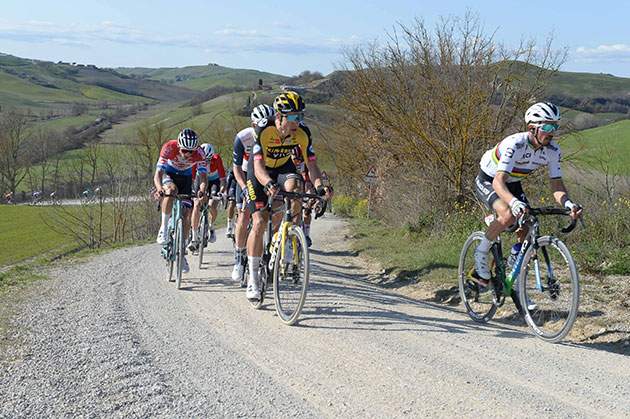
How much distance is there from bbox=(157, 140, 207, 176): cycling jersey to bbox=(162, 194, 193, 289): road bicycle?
1.84ft

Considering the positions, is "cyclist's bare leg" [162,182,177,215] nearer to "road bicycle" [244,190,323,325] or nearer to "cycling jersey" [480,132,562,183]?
"road bicycle" [244,190,323,325]

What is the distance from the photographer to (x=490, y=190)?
646 cm

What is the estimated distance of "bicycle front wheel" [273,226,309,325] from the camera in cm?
624

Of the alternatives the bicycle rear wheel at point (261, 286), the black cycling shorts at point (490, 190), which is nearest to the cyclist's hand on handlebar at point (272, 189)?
the bicycle rear wheel at point (261, 286)

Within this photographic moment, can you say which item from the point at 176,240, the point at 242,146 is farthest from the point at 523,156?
the point at 176,240

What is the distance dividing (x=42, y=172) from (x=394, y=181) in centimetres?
7300

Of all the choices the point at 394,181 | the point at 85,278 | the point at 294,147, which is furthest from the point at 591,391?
the point at 394,181

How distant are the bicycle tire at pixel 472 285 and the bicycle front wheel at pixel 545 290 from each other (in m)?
0.66

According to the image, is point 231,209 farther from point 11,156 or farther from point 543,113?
point 11,156

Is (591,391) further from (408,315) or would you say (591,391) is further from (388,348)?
(408,315)

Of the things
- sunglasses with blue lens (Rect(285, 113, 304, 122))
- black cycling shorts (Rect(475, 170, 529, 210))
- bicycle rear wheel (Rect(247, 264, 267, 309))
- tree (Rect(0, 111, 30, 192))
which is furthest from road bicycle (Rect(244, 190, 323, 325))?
tree (Rect(0, 111, 30, 192))

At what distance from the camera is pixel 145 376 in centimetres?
466

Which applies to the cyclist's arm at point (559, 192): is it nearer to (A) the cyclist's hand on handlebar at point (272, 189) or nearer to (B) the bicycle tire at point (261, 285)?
(A) the cyclist's hand on handlebar at point (272, 189)

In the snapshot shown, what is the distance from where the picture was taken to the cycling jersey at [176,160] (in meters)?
9.22
